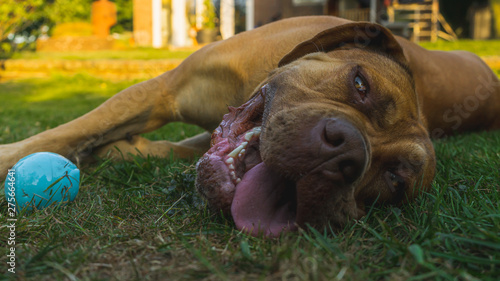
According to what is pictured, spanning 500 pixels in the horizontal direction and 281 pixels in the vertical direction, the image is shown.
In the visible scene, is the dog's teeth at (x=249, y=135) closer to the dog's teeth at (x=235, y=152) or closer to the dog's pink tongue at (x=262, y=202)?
the dog's teeth at (x=235, y=152)

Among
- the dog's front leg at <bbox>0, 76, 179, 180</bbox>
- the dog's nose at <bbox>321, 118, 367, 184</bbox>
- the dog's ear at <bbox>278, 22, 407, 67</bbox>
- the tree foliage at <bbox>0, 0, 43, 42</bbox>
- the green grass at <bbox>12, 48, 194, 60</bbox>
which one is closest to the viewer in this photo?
the dog's nose at <bbox>321, 118, 367, 184</bbox>

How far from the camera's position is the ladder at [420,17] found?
1672 cm

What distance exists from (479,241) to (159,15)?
50.6 ft

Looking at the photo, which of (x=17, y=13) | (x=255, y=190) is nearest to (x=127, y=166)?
(x=255, y=190)

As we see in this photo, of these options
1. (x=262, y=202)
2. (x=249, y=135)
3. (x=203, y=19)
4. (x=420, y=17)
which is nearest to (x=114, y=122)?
(x=249, y=135)

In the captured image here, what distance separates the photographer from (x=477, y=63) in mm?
4375

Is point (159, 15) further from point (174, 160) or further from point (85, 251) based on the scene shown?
point (85, 251)

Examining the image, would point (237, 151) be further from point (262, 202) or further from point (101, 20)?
point (101, 20)

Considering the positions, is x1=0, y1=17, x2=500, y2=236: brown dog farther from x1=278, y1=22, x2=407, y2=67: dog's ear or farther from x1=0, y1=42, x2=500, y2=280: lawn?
x1=0, y1=42, x2=500, y2=280: lawn

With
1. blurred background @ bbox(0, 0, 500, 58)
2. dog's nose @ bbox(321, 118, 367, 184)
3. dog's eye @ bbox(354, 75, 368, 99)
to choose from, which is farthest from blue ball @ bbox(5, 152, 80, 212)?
blurred background @ bbox(0, 0, 500, 58)

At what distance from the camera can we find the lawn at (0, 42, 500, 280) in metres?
1.47

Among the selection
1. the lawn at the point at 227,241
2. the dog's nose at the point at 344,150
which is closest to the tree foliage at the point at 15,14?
the lawn at the point at 227,241

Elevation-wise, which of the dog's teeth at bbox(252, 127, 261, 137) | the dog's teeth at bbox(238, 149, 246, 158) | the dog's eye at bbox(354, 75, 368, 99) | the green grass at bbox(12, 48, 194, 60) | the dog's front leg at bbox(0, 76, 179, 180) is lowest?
the green grass at bbox(12, 48, 194, 60)

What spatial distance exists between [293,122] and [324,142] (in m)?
0.18
